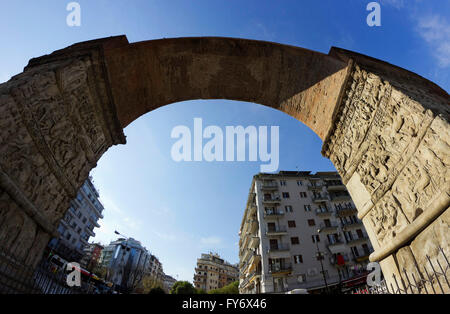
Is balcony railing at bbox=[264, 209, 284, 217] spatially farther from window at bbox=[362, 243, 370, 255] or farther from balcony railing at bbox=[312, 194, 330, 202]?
window at bbox=[362, 243, 370, 255]

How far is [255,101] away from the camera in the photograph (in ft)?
23.6

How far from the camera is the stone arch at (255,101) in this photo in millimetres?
3133

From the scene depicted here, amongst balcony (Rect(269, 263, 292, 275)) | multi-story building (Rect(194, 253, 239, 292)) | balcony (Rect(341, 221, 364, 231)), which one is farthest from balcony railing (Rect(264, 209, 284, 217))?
multi-story building (Rect(194, 253, 239, 292))

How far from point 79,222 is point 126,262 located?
78.3 ft

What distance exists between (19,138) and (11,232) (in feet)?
4.81

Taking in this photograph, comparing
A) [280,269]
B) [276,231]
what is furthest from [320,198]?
[280,269]

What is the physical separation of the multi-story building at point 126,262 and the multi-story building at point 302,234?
3071 cm

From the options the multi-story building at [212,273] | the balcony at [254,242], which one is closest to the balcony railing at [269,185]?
the balcony at [254,242]

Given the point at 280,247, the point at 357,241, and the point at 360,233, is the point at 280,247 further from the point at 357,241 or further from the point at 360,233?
the point at 360,233

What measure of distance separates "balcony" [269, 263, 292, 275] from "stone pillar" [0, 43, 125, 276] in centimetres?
1900

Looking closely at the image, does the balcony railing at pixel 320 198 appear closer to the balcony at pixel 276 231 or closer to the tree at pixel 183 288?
the balcony at pixel 276 231

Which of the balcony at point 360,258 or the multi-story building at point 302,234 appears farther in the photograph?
the balcony at point 360,258
